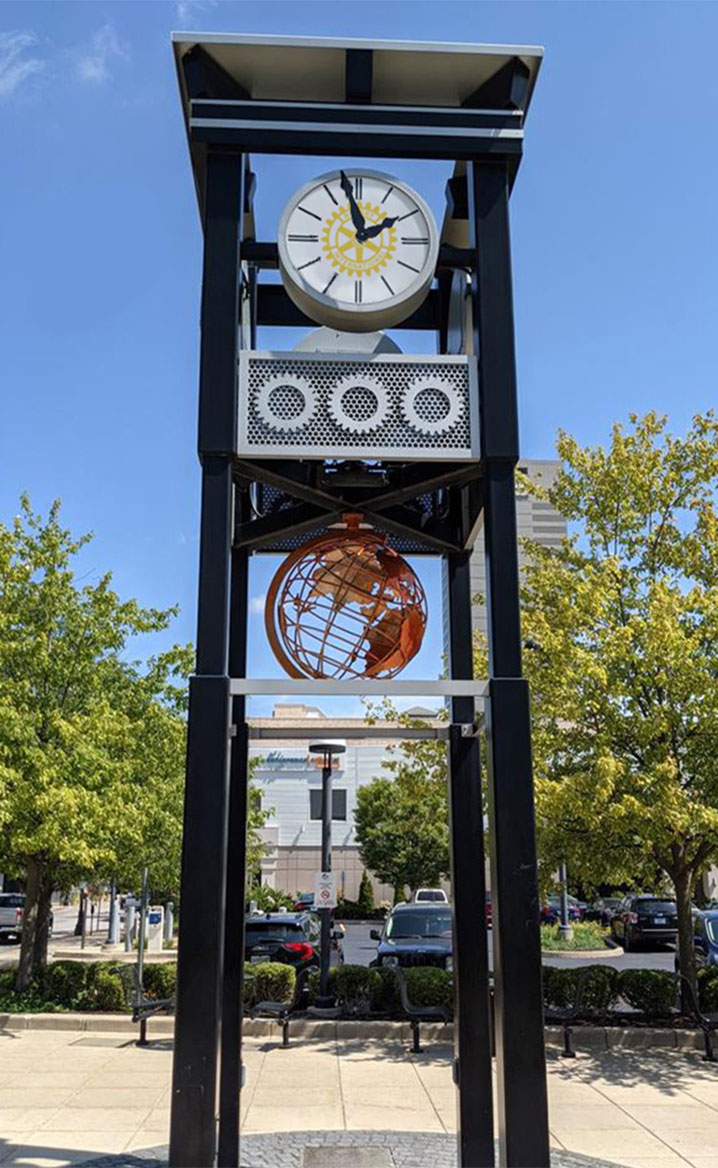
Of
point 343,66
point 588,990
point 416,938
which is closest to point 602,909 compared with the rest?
point 416,938

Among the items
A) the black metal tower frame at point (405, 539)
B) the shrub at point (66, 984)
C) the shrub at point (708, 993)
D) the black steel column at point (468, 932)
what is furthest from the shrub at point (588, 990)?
the black metal tower frame at point (405, 539)

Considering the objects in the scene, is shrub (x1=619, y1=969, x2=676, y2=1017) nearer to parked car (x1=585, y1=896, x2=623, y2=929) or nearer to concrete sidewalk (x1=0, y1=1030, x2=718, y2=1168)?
concrete sidewalk (x1=0, y1=1030, x2=718, y2=1168)

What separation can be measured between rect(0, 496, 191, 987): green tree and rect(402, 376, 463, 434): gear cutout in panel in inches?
337

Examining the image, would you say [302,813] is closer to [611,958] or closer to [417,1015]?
[611,958]

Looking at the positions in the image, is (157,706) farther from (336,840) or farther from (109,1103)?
(336,840)

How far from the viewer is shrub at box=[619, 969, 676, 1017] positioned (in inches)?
497

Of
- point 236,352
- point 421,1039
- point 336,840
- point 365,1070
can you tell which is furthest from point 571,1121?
point 336,840

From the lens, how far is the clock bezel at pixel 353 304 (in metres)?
6.24

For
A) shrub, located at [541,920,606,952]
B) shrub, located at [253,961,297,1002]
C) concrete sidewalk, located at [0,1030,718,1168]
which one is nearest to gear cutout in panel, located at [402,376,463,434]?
concrete sidewalk, located at [0,1030,718,1168]

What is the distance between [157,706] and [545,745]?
6623 mm

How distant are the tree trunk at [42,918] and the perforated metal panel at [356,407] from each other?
10.6m

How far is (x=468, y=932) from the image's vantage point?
6.58 metres

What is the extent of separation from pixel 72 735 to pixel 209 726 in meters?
8.48

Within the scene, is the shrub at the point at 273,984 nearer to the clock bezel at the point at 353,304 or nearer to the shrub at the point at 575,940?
the clock bezel at the point at 353,304
